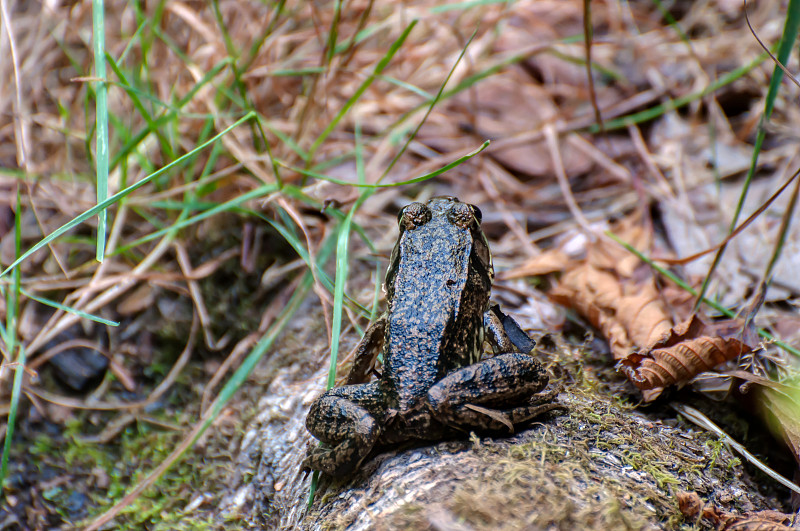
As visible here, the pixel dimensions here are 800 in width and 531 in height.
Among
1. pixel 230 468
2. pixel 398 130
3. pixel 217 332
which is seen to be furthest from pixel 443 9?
pixel 230 468

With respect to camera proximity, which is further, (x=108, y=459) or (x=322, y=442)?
(x=108, y=459)

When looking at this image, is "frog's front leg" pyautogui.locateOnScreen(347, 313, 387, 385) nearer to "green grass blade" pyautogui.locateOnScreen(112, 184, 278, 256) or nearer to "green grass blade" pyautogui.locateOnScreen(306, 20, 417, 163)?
"green grass blade" pyautogui.locateOnScreen(112, 184, 278, 256)

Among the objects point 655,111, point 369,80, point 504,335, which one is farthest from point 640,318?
point 655,111

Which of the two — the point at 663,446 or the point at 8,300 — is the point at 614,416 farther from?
the point at 8,300

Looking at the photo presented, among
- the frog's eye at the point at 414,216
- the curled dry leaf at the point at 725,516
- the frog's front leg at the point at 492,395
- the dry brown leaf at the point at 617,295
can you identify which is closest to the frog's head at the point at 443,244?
the frog's eye at the point at 414,216

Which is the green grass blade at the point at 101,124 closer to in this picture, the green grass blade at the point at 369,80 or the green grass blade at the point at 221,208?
the green grass blade at the point at 221,208

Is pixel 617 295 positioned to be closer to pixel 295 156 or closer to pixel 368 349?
pixel 368 349

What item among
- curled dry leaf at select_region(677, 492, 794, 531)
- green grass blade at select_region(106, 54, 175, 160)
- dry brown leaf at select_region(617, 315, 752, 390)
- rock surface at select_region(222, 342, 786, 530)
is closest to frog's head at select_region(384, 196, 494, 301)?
rock surface at select_region(222, 342, 786, 530)
